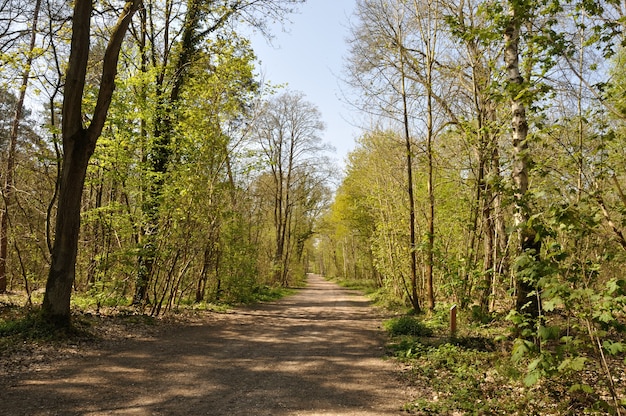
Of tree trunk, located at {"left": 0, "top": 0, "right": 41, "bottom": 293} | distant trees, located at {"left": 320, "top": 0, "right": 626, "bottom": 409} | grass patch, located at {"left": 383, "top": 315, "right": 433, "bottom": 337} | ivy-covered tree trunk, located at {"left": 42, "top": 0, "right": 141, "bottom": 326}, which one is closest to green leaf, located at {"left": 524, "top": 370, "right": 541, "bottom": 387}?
distant trees, located at {"left": 320, "top": 0, "right": 626, "bottom": 409}

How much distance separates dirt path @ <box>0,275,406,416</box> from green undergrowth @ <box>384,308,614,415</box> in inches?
17.2

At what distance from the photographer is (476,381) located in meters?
5.56

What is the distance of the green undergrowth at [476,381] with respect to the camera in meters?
4.55

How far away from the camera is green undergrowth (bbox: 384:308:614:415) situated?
4.55 metres

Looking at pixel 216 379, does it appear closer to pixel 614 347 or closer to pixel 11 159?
pixel 614 347

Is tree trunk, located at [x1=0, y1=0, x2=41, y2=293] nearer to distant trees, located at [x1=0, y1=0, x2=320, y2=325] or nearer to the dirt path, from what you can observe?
distant trees, located at [x1=0, y1=0, x2=320, y2=325]

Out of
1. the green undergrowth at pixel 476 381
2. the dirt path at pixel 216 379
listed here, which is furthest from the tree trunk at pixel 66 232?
the green undergrowth at pixel 476 381

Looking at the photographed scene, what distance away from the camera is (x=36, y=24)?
9820 millimetres

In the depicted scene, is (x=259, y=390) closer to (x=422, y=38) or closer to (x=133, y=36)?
(x=422, y=38)

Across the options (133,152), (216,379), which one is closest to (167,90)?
(133,152)

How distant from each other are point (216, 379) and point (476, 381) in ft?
12.3

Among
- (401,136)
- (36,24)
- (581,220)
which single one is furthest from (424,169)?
(36,24)

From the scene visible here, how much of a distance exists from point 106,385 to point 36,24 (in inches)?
365

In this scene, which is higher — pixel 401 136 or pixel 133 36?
pixel 133 36
